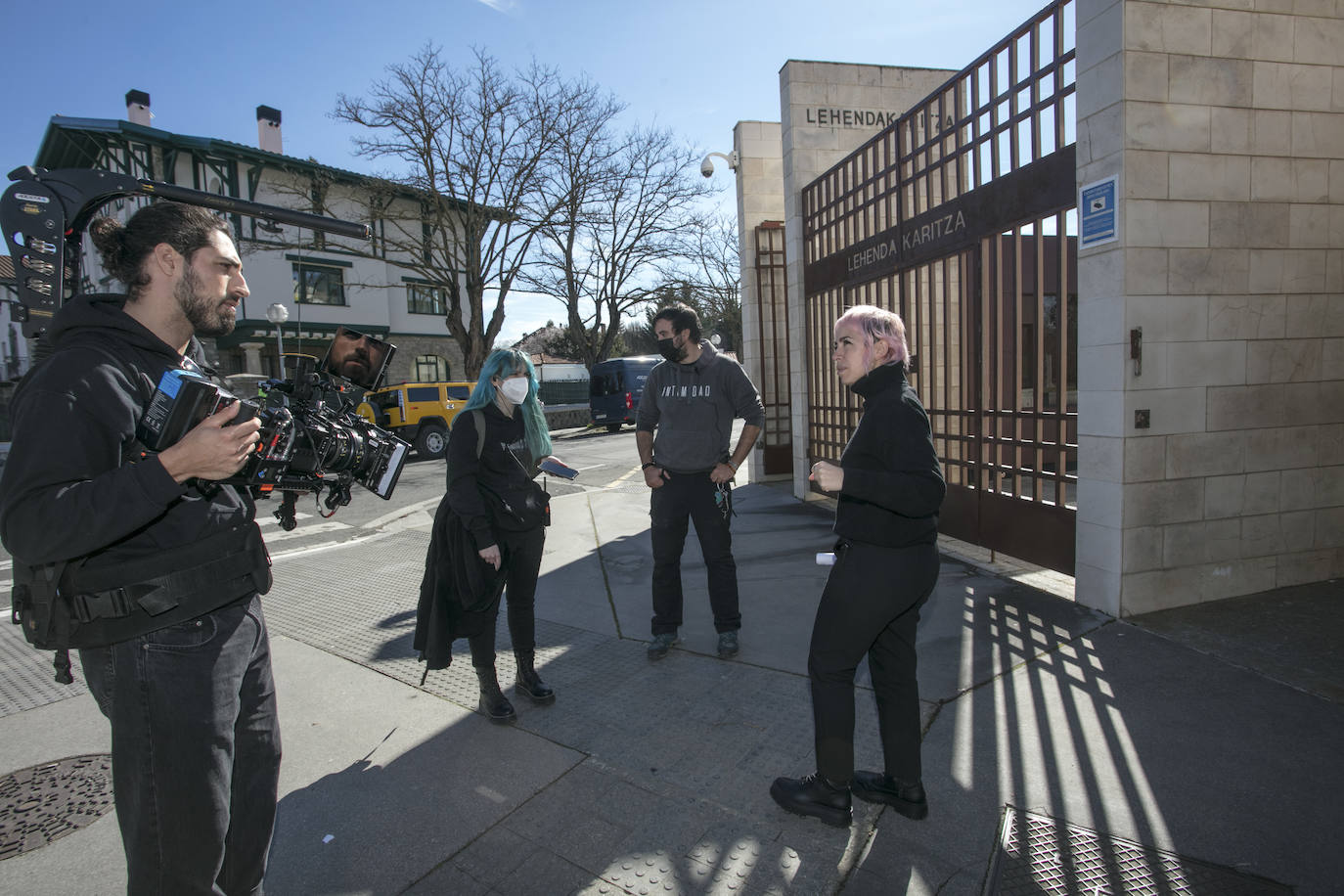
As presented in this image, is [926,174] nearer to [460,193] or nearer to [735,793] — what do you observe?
[735,793]

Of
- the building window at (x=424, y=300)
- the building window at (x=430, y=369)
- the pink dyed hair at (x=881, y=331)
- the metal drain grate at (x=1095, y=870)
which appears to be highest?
the building window at (x=424, y=300)

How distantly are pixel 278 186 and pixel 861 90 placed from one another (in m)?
19.7

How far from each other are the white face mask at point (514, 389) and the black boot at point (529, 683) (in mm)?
1272

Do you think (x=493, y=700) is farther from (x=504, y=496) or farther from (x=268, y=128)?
(x=268, y=128)

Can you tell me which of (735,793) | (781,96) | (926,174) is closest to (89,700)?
(735,793)

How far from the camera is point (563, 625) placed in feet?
15.7

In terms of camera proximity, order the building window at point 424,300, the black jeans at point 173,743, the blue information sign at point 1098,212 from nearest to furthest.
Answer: the black jeans at point 173,743
the blue information sign at point 1098,212
the building window at point 424,300

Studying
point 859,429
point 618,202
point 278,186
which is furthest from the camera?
point 618,202

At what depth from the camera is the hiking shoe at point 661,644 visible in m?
4.10


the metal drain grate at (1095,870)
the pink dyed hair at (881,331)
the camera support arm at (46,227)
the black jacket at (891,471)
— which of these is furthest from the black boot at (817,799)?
the camera support arm at (46,227)

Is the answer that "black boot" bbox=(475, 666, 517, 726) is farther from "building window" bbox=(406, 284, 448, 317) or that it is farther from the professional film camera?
"building window" bbox=(406, 284, 448, 317)

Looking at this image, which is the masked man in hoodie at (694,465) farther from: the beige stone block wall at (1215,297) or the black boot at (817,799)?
the beige stone block wall at (1215,297)

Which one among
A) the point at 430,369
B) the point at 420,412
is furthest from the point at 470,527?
the point at 430,369

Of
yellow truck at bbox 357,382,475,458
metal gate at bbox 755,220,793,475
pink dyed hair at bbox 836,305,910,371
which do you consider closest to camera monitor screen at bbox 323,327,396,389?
pink dyed hair at bbox 836,305,910,371
